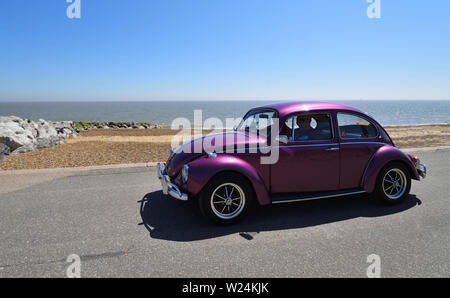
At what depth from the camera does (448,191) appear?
5180 mm

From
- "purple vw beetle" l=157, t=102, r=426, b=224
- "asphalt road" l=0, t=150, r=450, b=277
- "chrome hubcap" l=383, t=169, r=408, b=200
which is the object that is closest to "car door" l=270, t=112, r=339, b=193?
"purple vw beetle" l=157, t=102, r=426, b=224

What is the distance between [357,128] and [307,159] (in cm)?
127

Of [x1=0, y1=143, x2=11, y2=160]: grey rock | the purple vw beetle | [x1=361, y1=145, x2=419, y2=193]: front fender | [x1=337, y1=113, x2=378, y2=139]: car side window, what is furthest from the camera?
[x1=0, y1=143, x2=11, y2=160]: grey rock

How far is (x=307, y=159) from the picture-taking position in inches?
160

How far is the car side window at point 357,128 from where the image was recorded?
4508mm

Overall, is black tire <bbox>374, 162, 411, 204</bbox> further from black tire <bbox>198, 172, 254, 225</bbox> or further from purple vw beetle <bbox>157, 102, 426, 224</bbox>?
black tire <bbox>198, 172, 254, 225</bbox>

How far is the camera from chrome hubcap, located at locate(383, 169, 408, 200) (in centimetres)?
453

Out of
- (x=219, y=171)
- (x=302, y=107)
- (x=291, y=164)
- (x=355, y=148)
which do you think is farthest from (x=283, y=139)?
(x=355, y=148)

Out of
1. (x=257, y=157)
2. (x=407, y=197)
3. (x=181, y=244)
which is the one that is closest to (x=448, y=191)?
(x=407, y=197)

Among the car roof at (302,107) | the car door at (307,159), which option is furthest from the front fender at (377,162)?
the car roof at (302,107)

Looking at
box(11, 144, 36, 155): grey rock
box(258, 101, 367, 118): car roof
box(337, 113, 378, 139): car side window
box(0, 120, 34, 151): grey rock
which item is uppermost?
box(258, 101, 367, 118): car roof

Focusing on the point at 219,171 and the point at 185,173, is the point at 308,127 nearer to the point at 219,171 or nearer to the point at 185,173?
the point at 219,171

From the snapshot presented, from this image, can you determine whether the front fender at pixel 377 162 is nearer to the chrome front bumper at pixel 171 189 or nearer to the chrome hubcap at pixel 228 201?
the chrome hubcap at pixel 228 201

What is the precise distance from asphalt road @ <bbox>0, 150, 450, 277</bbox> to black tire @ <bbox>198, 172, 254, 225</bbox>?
16cm
